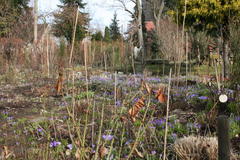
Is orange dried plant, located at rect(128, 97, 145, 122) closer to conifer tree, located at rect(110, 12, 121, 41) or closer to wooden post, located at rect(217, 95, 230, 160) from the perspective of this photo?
wooden post, located at rect(217, 95, 230, 160)

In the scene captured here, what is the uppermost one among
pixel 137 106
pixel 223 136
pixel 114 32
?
pixel 114 32

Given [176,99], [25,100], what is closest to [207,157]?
[176,99]

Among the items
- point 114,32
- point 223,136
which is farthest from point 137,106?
point 114,32

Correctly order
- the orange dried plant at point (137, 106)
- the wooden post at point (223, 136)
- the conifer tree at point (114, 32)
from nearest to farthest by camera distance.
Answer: the wooden post at point (223, 136), the orange dried plant at point (137, 106), the conifer tree at point (114, 32)

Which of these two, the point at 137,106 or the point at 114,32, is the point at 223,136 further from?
the point at 114,32

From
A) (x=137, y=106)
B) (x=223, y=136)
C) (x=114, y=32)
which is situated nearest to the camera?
(x=223, y=136)

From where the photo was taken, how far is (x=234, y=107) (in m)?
3.69

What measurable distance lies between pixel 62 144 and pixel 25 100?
131 inches

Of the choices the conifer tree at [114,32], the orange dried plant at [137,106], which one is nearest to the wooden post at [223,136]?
the orange dried plant at [137,106]

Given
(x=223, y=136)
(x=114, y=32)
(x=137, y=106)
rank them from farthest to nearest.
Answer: (x=114, y=32) → (x=137, y=106) → (x=223, y=136)

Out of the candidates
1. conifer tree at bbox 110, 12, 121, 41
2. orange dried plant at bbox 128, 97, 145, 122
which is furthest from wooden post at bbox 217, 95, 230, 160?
conifer tree at bbox 110, 12, 121, 41

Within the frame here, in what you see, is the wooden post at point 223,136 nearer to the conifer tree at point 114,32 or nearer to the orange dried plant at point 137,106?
the orange dried plant at point 137,106

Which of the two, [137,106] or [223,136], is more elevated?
[137,106]

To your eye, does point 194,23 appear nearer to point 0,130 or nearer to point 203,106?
point 203,106
